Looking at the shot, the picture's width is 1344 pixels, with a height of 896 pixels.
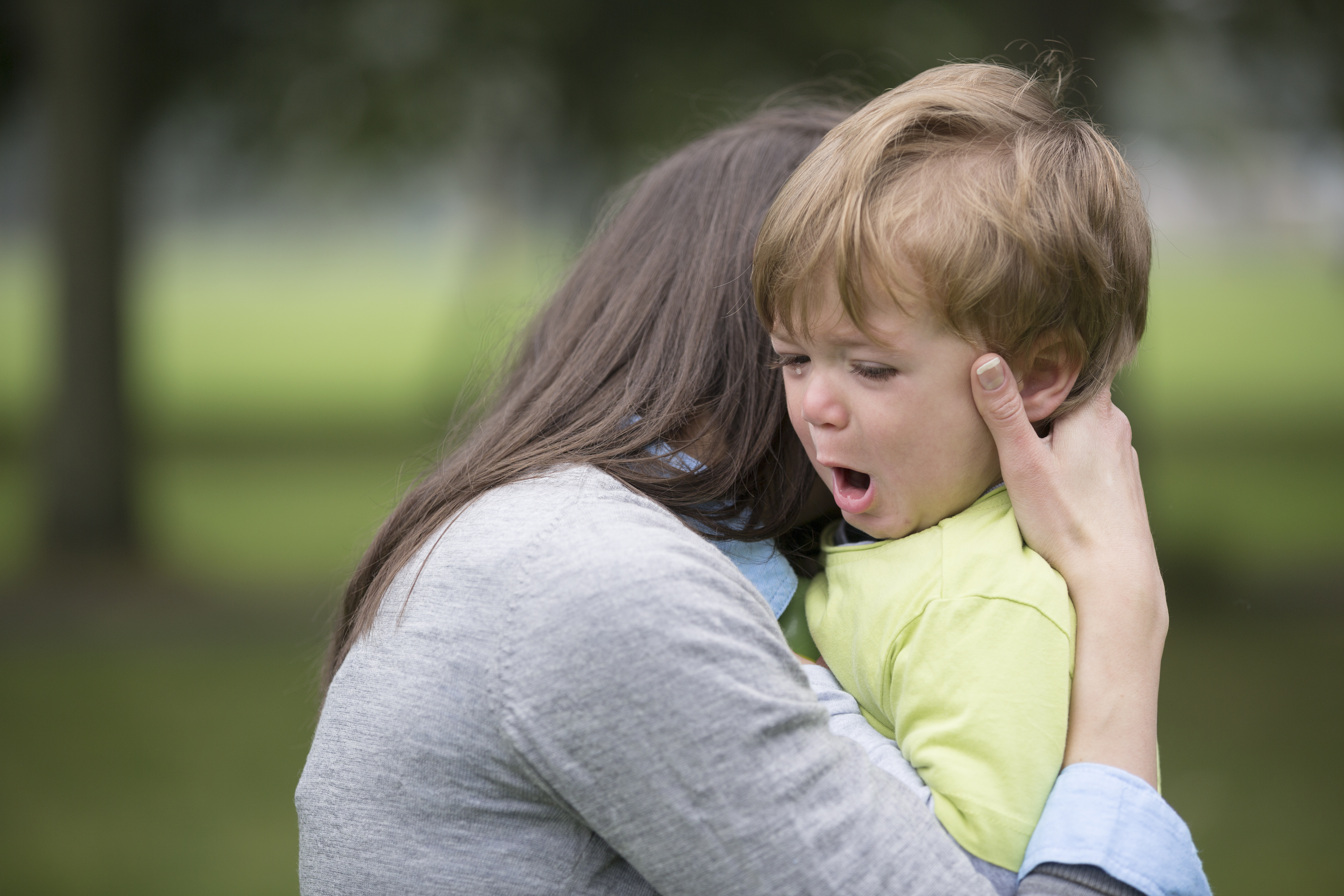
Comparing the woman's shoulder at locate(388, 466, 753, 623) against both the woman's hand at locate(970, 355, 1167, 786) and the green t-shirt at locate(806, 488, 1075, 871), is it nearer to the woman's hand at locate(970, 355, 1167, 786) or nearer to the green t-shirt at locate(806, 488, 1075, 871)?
the green t-shirt at locate(806, 488, 1075, 871)

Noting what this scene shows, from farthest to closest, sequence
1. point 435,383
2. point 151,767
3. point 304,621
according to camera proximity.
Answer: point 435,383 → point 304,621 → point 151,767

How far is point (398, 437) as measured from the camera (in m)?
18.8

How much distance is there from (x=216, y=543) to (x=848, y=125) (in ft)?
34.8

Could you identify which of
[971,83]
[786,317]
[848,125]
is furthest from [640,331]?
[971,83]

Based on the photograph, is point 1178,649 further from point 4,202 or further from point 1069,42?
point 4,202

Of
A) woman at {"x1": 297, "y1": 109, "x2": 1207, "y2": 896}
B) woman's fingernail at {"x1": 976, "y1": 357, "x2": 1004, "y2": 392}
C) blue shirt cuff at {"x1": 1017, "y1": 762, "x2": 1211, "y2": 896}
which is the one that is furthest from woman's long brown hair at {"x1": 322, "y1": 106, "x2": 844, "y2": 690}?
blue shirt cuff at {"x1": 1017, "y1": 762, "x2": 1211, "y2": 896}

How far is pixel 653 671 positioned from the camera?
1.29 m

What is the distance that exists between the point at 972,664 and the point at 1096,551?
28cm

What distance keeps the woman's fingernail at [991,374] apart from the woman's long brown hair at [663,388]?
35 cm

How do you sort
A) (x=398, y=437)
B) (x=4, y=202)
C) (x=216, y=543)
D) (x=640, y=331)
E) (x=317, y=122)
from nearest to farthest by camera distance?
1. (x=640, y=331)
2. (x=317, y=122)
3. (x=216, y=543)
4. (x=398, y=437)
5. (x=4, y=202)

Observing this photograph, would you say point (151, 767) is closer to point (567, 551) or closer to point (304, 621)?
point (304, 621)

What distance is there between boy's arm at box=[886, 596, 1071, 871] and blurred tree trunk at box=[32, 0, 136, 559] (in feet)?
31.2

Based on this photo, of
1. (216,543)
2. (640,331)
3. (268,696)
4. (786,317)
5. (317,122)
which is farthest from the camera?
(216,543)

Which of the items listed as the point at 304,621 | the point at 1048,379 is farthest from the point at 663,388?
the point at 304,621
